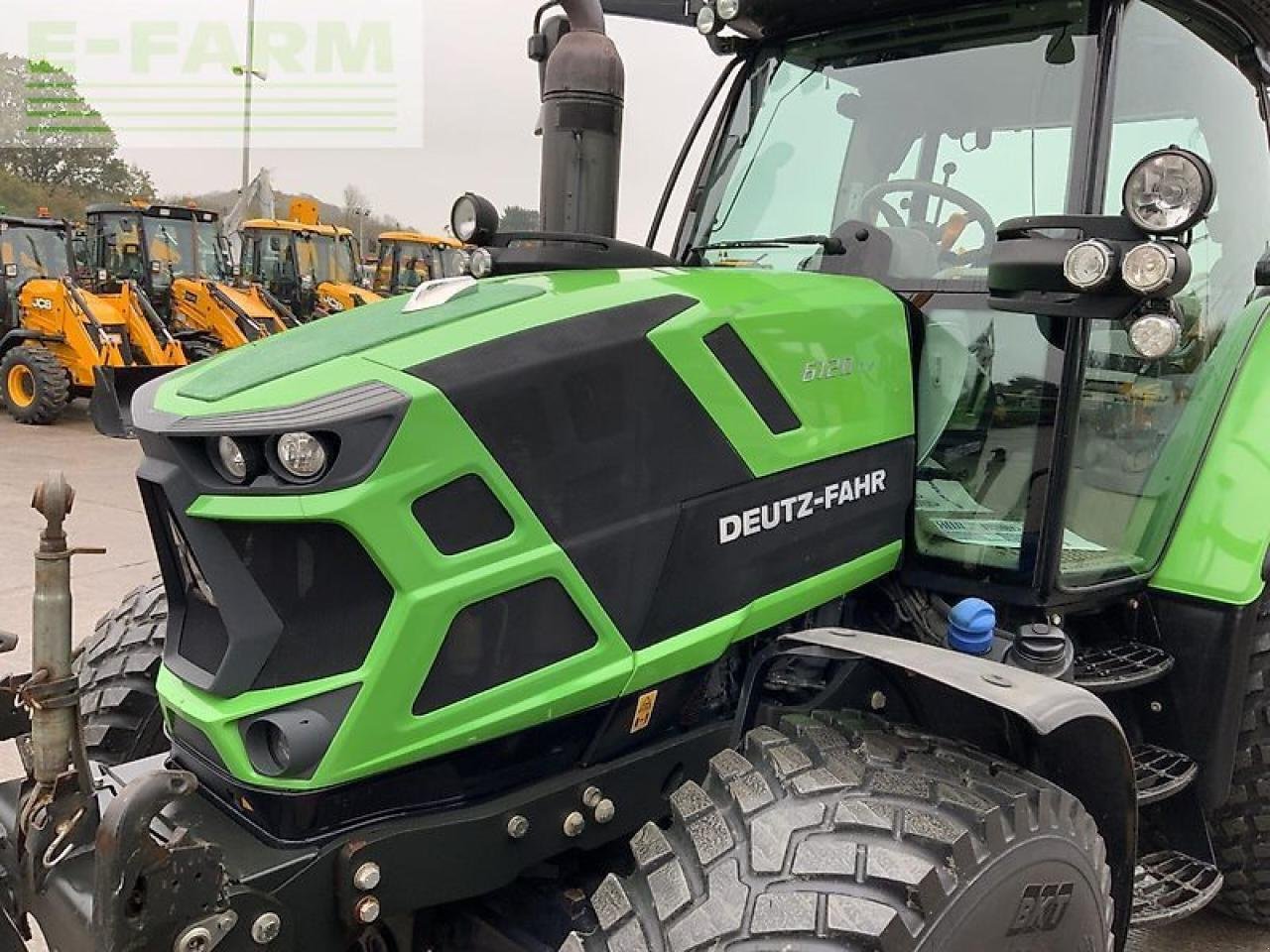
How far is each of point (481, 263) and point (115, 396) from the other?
2.91ft

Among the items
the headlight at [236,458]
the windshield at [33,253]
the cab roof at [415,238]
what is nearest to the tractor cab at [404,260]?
the cab roof at [415,238]

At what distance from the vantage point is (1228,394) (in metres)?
2.95

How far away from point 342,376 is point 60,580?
1.80 ft

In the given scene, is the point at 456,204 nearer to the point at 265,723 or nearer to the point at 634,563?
the point at 634,563

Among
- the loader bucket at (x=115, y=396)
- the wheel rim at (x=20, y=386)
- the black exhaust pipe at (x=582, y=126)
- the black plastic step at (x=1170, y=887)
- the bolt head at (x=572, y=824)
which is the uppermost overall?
the black exhaust pipe at (x=582, y=126)

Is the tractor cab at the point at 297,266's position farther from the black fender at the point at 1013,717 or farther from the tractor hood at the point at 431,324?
the black fender at the point at 1013,717

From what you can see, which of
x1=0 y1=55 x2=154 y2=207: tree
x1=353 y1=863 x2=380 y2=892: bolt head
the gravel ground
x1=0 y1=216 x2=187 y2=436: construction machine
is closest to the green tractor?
x1=353 y1=863 x2=380 y2=892: bolt head

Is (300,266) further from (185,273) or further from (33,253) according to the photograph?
(33,253)

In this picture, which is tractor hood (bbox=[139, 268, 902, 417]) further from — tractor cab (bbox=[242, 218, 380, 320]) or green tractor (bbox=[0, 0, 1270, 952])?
tractor cab (bbox=[242, 218, 380, 320])

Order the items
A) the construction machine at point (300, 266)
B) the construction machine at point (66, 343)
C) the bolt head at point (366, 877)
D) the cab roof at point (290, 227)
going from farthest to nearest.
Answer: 1. the cab roof at point (290, 227)
2. the construction machine at point (300, 266)
3. the construction machine at point (66, 343)
4. the bolt head at point (366, 877)

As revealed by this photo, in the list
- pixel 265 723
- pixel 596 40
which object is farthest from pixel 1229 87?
pixel 265 723

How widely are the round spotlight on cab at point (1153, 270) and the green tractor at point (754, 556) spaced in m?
0.01

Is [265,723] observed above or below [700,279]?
below

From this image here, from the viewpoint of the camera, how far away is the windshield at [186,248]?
52.5 ft
